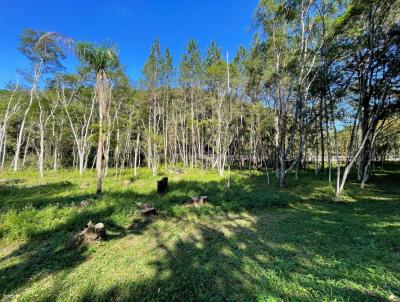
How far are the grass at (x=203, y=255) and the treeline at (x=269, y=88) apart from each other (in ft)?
15.0

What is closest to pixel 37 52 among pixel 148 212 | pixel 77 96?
pixel 77 96

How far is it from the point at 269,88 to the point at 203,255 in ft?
63.3

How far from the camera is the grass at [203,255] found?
316 cm

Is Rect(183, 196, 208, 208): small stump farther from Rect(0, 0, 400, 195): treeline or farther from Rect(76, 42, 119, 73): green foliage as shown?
Rect(76, 42, 119, 73): green foliage

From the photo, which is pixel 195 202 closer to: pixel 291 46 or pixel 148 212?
pixel 148 212

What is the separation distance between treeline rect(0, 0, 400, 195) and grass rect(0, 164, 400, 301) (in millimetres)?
4567

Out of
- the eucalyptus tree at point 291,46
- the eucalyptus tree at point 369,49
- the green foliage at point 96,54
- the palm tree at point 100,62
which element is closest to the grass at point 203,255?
the palm tree at point 100,62

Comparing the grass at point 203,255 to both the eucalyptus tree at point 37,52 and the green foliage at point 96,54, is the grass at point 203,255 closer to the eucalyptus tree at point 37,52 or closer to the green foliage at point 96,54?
the green foliage at point 96,54

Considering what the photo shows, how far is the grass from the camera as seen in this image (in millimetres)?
3164

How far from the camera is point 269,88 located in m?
20.9

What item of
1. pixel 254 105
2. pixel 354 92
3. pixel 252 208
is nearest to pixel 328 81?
pixel 354 92

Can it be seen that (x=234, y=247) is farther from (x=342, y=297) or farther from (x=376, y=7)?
(x=376, y=7)

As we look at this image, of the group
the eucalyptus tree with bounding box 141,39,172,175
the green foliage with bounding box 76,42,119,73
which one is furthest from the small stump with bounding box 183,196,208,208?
the eucalyptus tree with bounding box 141,39,172,175

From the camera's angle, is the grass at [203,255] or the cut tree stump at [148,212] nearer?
the grass at [203,255]
